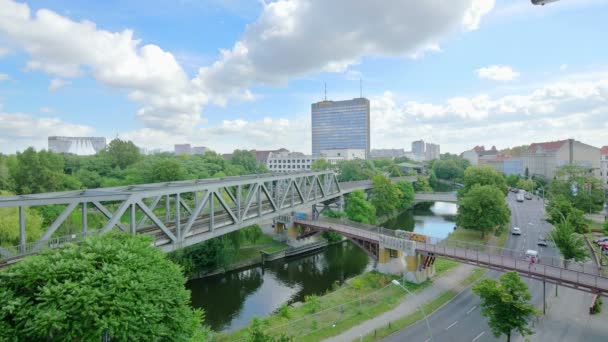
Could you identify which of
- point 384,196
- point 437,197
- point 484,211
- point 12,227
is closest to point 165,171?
point 12,227

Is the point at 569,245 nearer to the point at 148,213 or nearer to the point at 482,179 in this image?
the point at 482,179

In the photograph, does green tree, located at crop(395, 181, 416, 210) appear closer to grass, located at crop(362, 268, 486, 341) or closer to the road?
grass, located at crop(362, 268, 486, 341)

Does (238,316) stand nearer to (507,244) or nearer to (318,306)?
(318,306)

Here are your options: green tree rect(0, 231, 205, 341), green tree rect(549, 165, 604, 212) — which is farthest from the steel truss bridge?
green tree rect(549, 165, 604, 212)

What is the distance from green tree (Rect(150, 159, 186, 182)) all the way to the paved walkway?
4785 cm

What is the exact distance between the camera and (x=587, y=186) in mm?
60438

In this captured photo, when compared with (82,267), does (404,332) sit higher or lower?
lower

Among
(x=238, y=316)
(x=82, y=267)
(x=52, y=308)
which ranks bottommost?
(x=238, y=316)

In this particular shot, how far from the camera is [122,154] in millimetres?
77812

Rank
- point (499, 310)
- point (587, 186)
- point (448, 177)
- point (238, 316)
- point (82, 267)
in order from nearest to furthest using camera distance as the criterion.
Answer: point (82, 267)
point (499, 310)
point (238, 316)
point (587, 186)
point (448, 177)

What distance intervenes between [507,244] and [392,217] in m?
26.9

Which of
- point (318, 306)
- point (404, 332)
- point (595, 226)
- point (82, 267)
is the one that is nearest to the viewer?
point (82, 267)

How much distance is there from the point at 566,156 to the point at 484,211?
7094 centimetres

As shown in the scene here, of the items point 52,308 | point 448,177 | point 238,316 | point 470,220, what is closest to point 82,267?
point 52,308
